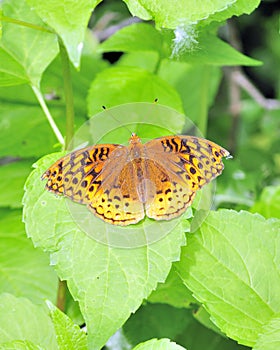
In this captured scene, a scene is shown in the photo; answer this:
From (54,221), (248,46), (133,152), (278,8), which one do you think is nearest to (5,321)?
(54,221)

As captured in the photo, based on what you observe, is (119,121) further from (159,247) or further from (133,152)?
(159,247)

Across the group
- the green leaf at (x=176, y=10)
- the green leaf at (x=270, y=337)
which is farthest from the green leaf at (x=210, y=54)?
the green leaf at (x=270, y=337)

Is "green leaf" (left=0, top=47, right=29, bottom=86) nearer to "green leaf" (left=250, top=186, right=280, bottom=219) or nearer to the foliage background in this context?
the foliage background

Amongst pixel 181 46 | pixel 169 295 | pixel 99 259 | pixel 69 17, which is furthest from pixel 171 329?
pixel 69 17

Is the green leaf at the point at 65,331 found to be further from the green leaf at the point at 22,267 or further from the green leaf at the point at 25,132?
the green leaf at the point at 25,132

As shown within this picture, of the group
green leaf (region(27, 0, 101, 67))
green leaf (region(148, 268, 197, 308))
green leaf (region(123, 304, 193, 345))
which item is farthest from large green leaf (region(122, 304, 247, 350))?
green leaf (region(27, 0, 101, 67))
